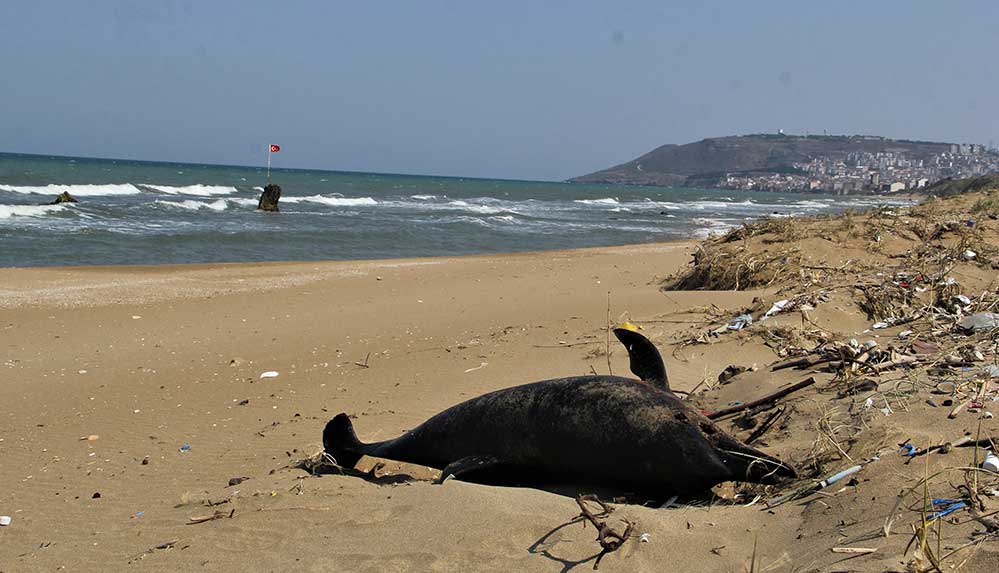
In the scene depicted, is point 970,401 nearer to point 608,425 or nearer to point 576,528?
point 608,425

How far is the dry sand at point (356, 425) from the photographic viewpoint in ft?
9.78

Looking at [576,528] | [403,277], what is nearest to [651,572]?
[576,528]

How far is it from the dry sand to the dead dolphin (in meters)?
0.13

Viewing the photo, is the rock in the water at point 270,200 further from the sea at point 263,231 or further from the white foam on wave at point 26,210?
the white foam on wave at point 26,210

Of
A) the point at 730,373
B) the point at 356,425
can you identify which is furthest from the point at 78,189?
the point at 730,373

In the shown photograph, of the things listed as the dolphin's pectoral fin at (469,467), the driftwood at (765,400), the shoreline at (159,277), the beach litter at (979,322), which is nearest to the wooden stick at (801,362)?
the driftwood at (765,400)

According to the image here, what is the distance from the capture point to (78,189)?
43.4 meters

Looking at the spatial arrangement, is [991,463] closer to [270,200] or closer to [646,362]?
[646,362]

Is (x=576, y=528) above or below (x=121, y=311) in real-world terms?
above

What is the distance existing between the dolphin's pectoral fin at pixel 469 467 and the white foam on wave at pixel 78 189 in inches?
1582

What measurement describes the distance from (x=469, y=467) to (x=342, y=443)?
3.36 ft

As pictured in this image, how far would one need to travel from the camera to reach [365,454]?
15.1 feet

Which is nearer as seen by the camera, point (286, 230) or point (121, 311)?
point (121, 311)

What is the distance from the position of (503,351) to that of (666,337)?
155cm
